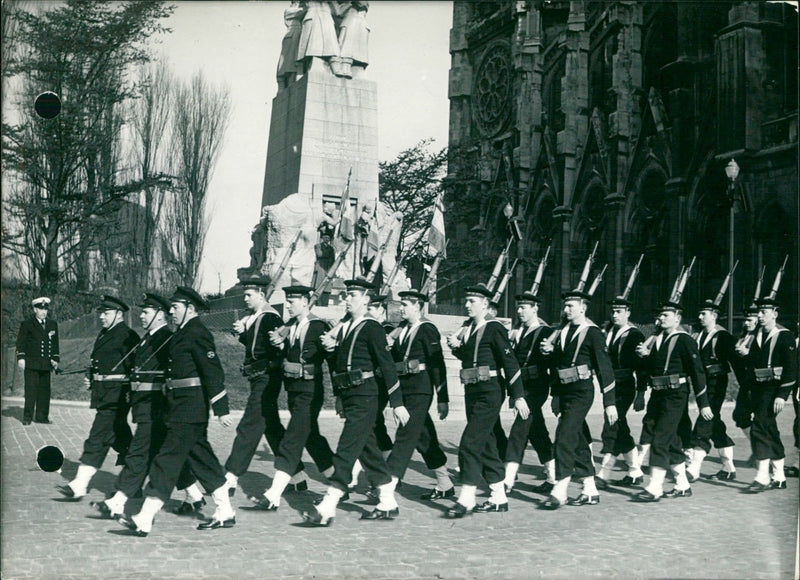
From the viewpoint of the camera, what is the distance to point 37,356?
11438 millimetres

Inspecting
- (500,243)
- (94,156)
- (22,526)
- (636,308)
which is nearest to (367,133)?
(94,156)

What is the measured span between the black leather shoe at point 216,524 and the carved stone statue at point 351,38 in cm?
1509

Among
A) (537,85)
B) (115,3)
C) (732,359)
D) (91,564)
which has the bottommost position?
(91,564)

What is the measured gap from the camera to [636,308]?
37.3 m

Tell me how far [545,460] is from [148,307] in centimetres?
459

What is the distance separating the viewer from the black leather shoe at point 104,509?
769 cm

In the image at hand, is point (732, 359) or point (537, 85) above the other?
point (537, 85)

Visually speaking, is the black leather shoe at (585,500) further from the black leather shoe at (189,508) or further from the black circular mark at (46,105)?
the black circular mark at (46,105)

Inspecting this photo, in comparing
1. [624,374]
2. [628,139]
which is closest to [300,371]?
[624,374]

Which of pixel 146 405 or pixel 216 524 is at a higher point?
pixel 146 405

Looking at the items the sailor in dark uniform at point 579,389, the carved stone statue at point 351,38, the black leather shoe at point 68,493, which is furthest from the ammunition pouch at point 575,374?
the carved stone statue at point 351,38

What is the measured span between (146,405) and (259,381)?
48.0 inches

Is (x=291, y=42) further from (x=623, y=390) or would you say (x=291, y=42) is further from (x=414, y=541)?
(x=414, y=541)

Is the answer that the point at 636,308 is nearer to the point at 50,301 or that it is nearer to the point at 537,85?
the point at 537,85
